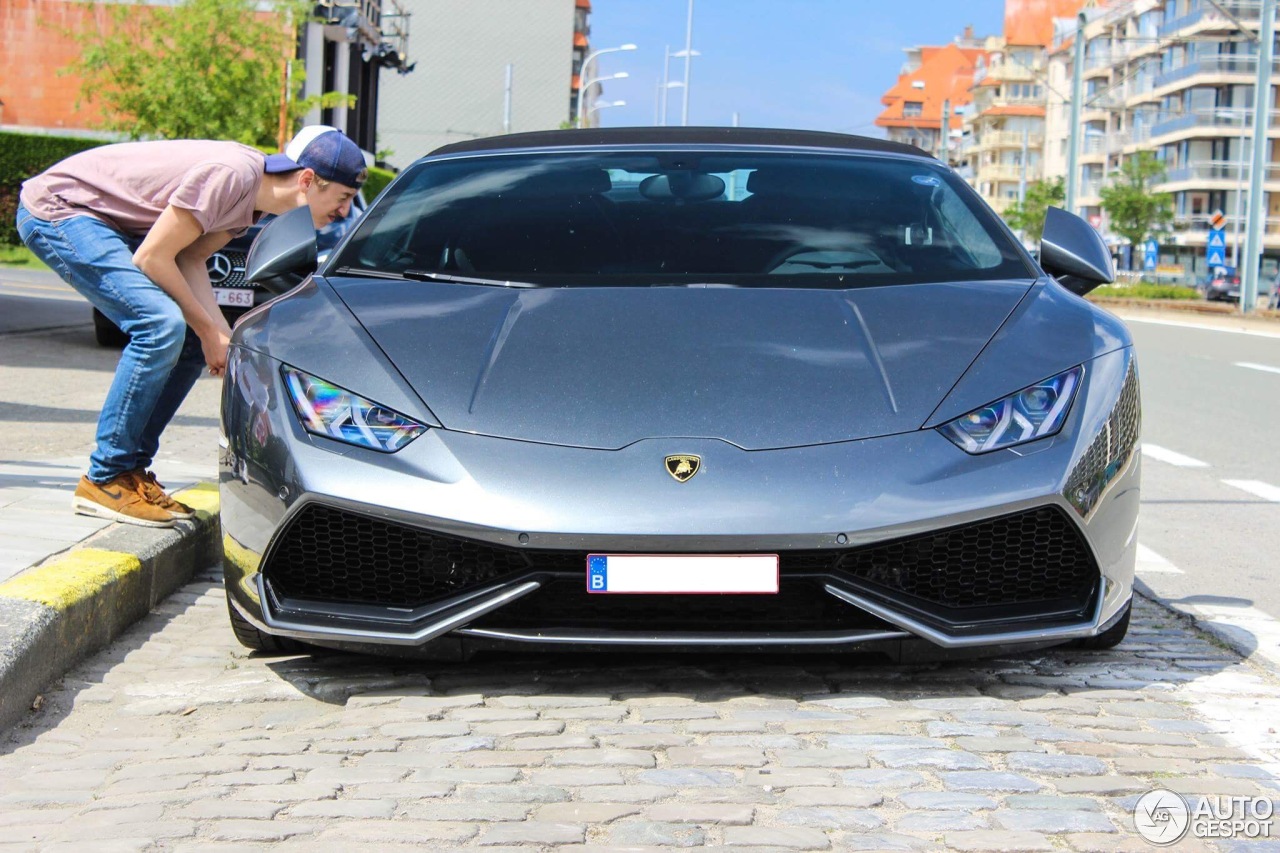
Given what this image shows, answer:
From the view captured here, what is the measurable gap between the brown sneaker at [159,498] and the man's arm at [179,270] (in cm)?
45

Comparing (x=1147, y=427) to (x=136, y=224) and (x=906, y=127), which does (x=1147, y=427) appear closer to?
(x=136, y=224)

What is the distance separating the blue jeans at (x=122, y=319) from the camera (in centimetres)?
537

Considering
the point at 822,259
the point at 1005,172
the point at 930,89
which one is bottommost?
the point at 822,259

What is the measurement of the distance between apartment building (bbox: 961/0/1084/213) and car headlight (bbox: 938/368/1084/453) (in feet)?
427

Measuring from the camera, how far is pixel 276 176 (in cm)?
537

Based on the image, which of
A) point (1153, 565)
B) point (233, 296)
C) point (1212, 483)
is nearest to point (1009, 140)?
point (233, 296)

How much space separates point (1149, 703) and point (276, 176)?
307cm

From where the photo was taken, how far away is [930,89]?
558 feet

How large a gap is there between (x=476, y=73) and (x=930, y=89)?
89614 mm

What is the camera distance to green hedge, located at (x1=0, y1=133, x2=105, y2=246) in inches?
1175

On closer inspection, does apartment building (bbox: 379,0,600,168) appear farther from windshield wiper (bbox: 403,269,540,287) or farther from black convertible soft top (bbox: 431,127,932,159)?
windshield wiper (bbox: 403,269,540,287)

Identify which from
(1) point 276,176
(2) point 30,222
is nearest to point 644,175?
(1) point 276,176

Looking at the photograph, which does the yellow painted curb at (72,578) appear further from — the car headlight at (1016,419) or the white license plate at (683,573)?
the car headlight at (1016,419)

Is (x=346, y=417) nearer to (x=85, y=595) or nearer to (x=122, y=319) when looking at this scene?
(x=85, y=595)
